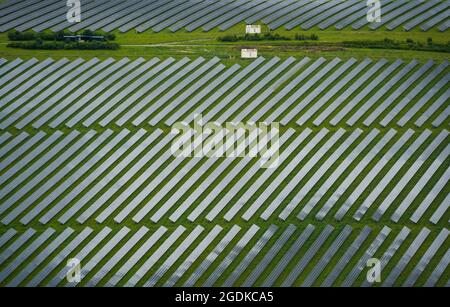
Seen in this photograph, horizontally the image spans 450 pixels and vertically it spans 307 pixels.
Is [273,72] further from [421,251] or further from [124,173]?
[421,251]

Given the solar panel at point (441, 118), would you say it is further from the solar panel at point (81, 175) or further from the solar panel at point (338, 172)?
the solar panel at point (81, 175)

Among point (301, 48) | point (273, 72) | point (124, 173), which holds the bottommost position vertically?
point (124, 173)

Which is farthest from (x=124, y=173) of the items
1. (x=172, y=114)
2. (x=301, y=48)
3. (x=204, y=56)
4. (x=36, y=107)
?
(x=301, y=48)

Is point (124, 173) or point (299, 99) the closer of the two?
point (124, 173)

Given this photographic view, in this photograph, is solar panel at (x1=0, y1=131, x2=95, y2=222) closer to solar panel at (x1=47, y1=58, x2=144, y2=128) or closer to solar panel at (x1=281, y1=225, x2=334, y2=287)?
solar panel at (x1=47, y1=58, x2=144, y2=128)

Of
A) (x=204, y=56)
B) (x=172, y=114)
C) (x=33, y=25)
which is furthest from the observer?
(x=33, y=25)

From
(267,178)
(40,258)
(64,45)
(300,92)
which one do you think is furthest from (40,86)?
(300,92)
